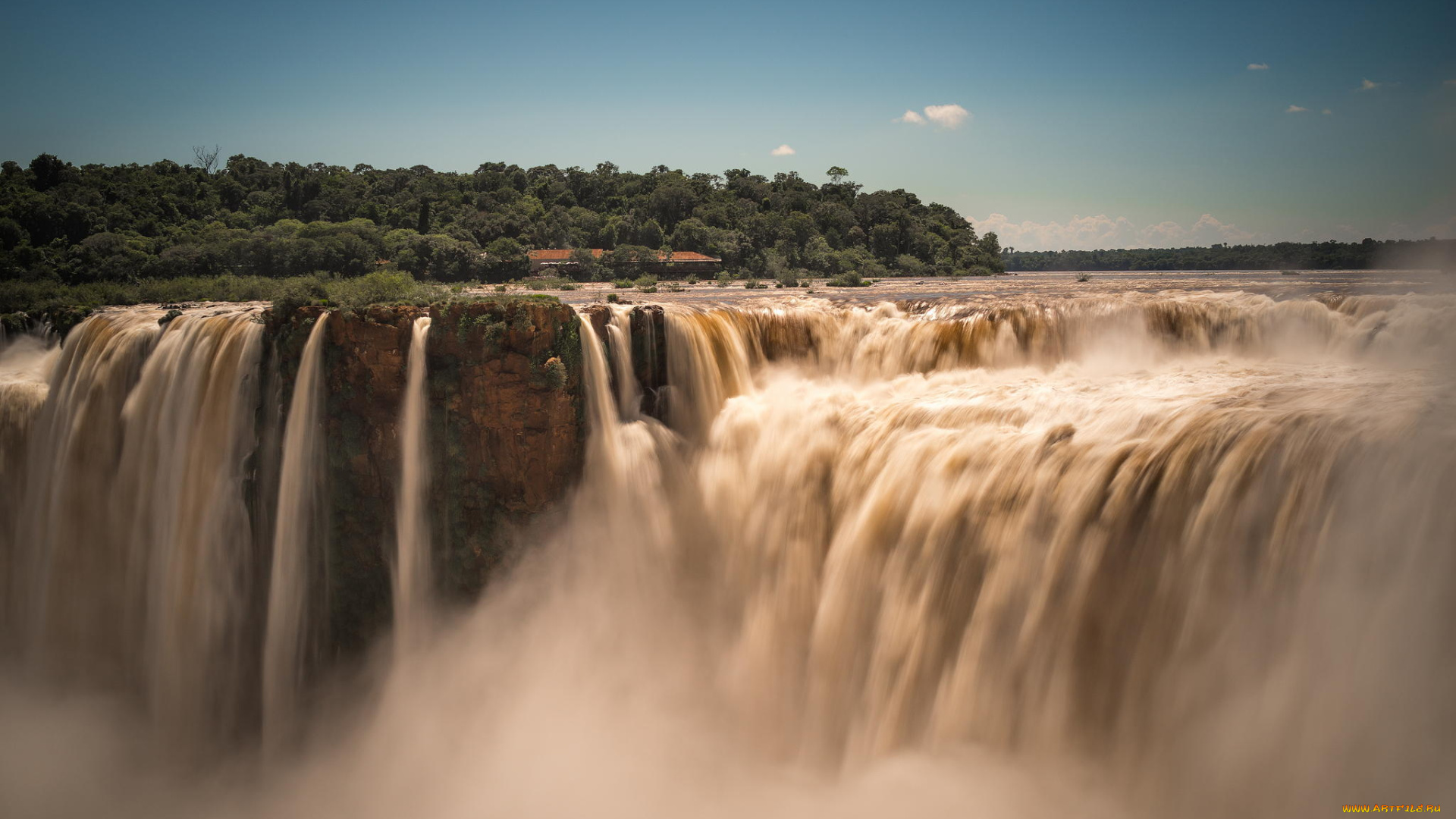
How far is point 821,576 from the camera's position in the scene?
12500 mm

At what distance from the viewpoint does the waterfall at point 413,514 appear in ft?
49.1

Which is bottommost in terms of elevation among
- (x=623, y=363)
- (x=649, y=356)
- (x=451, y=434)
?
(x=451, y=434)

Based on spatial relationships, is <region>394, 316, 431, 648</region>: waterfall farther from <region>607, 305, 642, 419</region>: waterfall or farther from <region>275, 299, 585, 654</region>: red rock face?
<region>607, 305, 642, 419</region>: waterfall

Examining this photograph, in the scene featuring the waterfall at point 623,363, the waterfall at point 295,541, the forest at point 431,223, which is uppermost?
the forest at point 431,223

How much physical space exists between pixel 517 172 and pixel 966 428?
76912mm

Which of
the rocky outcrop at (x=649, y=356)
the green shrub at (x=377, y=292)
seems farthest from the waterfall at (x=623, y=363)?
the green shrub at (x=377, y=292)

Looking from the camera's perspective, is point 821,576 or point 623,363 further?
point 623,363

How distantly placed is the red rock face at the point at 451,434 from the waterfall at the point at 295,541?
25 cm

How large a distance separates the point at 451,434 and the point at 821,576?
25.8ft

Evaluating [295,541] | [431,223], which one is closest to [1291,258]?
[295,541]

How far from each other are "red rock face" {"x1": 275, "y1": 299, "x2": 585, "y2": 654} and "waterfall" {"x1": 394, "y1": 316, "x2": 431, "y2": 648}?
14cm

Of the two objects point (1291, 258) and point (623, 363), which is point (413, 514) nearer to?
point (623, 363)

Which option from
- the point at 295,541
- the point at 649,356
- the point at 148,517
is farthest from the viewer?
→ the point at 649,356

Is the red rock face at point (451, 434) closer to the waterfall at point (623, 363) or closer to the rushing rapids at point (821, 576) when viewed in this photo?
the rushing rapids at point (821, 576)
